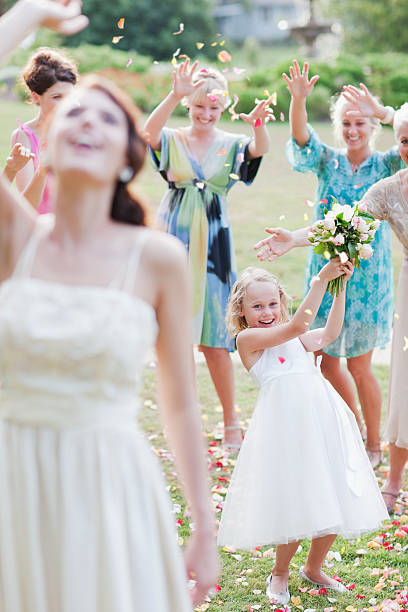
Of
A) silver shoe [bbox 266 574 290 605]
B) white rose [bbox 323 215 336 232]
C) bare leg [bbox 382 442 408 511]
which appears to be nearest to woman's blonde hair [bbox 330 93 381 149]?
white rose [bbox 323 215 336 232]

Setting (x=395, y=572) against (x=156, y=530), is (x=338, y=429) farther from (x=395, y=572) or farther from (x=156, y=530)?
(x=156, y=530)

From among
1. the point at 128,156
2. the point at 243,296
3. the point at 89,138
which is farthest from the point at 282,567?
the point at 89,138

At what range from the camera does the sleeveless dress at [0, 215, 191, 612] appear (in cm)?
189

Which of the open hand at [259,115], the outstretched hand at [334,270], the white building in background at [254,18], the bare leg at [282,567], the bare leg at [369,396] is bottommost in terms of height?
the bare leg at [282,567]

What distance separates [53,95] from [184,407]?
9.57ft

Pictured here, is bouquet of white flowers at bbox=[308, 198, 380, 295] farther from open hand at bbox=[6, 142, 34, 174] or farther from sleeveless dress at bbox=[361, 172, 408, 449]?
open hand at bbox=[6, 142, 34, 174]

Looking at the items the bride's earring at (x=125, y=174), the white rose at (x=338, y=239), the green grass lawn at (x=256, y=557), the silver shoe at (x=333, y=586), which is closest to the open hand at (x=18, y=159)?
the green grass lawn at (x=256, y=557)

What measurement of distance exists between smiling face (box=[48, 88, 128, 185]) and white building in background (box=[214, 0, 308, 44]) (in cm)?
4875

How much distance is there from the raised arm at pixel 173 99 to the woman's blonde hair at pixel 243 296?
4.80ft

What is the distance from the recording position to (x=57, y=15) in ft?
6.84

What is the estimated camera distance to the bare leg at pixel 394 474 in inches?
183

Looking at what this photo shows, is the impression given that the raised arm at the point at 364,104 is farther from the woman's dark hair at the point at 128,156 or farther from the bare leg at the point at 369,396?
the woman's dark hair at the point at 128,156

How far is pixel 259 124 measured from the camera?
499 cm

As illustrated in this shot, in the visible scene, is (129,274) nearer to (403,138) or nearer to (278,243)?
(278,243)
